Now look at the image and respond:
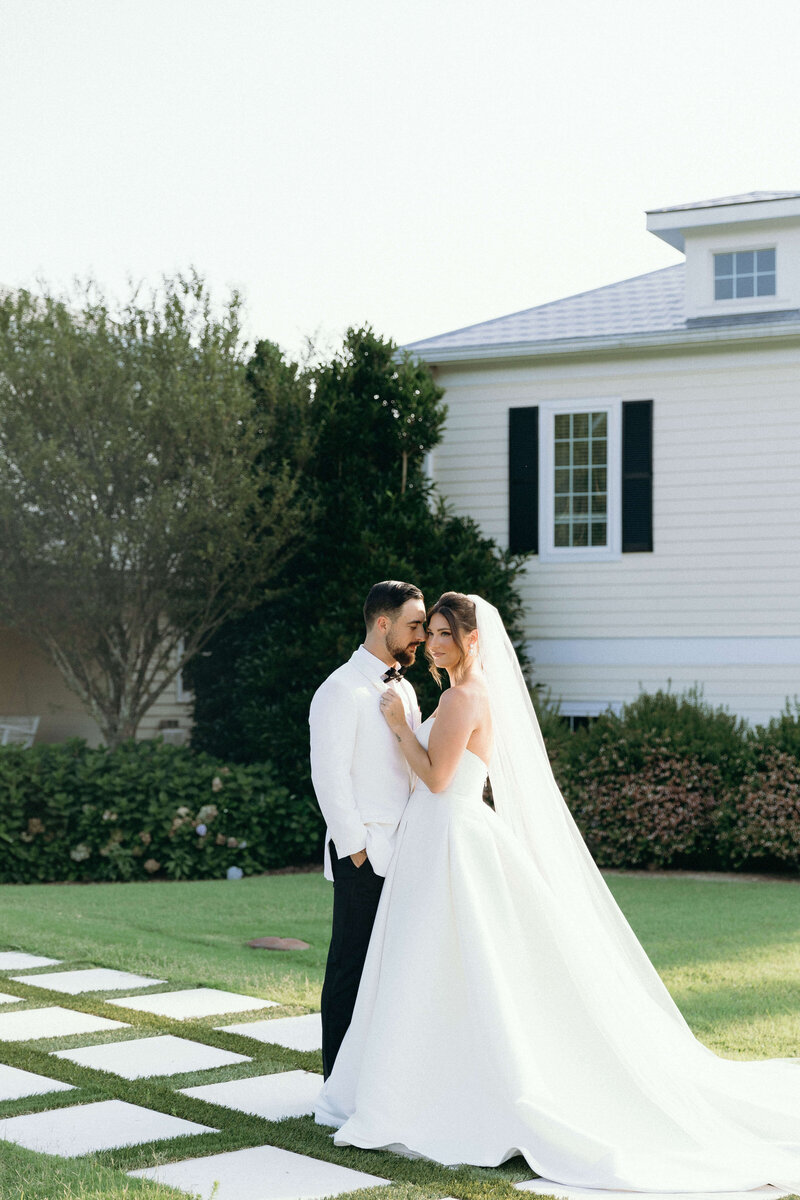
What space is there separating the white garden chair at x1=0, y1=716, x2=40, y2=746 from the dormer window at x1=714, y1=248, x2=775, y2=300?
32.4ft

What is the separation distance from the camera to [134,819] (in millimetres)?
11773

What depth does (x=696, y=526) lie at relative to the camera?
13.5 m

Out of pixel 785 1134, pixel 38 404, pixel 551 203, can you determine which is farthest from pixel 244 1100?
pixel 551 203

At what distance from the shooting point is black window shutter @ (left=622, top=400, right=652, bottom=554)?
13.7 m

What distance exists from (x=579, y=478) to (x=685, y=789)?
369 centimetres

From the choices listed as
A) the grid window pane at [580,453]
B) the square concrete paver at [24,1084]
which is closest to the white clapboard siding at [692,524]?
the grid window pane at [580,453]

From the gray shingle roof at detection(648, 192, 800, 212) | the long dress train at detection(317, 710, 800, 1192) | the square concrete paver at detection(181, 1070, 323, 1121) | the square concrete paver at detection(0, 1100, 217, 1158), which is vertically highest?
the gray shingle roof at detection(648, 192, 800, 212)

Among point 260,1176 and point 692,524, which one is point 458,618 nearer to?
point 260,1176

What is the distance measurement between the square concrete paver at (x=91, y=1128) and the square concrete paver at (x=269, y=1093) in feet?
0.83

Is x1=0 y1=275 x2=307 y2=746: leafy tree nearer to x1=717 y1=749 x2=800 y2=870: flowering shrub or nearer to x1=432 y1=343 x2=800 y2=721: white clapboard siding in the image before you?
x1=432 y1=343 x2=800 y2=721: white clapboard siding


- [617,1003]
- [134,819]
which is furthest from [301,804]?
[617,1003]

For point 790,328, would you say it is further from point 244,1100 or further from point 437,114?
point 244,1100

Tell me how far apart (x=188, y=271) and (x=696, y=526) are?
5.79 meters

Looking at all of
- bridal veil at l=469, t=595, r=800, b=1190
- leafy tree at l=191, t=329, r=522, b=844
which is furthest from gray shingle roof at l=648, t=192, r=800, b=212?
bridal veil at l=469, t=595, r=800, b=1190
